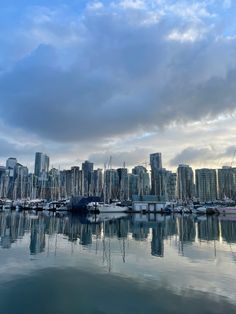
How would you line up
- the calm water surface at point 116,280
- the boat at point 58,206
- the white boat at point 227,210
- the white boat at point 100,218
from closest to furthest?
the calm water surface at point 116,280, the white boat at point 100,218, the white boat at point 227,210, the boat at point 58,206

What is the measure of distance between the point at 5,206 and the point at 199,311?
538 feet

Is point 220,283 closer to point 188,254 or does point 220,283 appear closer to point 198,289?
point 198,289

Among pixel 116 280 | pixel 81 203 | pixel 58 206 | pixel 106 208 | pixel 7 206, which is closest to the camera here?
pixel 116 280

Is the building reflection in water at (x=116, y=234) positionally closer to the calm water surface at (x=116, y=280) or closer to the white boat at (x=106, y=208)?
the calm water surface at (x=116, y=280)

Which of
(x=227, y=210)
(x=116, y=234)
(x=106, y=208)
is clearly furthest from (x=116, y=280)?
(x=227, y=210)

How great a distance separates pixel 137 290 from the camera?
17.9m

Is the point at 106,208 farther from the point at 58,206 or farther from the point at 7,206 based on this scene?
the point at 7,206

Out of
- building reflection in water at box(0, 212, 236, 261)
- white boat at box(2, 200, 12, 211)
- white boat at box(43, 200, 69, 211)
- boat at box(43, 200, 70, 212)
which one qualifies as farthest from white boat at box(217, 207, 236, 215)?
white boat at box(2, 200, 12, 211)

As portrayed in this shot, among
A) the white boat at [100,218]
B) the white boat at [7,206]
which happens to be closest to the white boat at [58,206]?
the white boat at [7,206]

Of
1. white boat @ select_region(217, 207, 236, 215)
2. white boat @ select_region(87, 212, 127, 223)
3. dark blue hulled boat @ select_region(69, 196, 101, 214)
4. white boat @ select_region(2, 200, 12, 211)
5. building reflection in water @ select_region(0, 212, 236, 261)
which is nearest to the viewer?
building reflection in water @ select_region(0, 212, 236, 261)

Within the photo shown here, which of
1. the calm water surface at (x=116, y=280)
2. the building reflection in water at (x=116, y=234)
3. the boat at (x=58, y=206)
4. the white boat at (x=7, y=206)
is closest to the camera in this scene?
the calm water surface at (x=116, y=280)

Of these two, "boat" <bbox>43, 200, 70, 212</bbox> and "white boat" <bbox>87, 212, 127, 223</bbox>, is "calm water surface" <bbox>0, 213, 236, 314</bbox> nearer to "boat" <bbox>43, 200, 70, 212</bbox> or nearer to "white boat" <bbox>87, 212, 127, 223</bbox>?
"white boat" <bbox>87, 212, 127, 223</bbox>

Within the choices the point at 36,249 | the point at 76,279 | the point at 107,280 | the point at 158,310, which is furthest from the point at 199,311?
the point at 36,249

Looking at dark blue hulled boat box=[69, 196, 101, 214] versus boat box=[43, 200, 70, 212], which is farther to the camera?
boat box=[43, 200, 70, 212]
